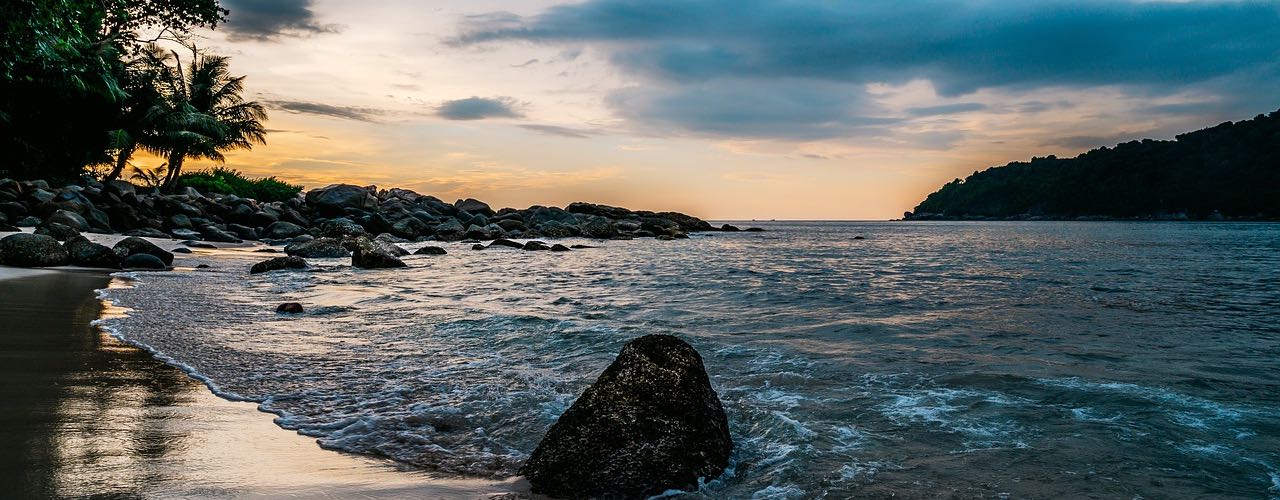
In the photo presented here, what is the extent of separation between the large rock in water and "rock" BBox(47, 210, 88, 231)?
2268cm

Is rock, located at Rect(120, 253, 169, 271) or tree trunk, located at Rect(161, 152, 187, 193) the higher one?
tree trunk, located at Rect(161, 152, 187, 193)

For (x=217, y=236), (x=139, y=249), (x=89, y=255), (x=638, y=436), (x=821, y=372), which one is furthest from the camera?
(x=217, y=236)

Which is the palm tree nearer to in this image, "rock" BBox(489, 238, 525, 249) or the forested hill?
"rock" BBox(489, 238, 525, 249)

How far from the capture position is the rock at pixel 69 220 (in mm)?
19750

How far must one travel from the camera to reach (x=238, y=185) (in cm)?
4516

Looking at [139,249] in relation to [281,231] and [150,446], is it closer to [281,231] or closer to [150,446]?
[150,446]

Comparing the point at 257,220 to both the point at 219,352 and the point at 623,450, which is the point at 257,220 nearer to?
the point at 219,352

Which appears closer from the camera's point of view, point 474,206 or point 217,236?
point 217,236

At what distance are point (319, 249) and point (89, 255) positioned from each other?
22.6 feet

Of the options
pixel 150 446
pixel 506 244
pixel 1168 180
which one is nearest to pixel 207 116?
pixel 506 244

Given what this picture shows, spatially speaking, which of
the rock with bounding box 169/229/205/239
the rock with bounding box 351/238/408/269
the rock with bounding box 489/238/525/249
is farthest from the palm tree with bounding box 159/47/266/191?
the rock with bounding box 351/238/408/269

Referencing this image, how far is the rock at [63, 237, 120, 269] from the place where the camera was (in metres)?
13.9

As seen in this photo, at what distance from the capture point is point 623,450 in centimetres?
356

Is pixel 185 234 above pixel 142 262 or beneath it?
above
